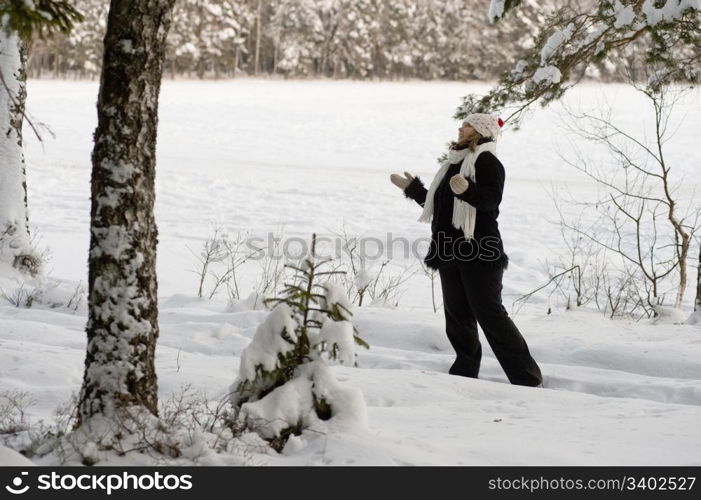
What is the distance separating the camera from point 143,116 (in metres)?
3.00

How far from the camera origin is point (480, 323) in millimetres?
5051

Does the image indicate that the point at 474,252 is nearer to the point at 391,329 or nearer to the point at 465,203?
the point at 465,203

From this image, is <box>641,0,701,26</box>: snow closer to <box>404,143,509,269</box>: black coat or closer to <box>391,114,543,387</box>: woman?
<box>391,114,543,387</box>: woman

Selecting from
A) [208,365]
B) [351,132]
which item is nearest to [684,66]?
[208,365]

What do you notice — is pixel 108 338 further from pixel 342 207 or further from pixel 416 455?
pixel 342 207

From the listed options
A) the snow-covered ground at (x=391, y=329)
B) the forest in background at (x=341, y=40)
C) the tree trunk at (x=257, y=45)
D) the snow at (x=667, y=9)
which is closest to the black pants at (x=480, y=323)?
the snow-covered ground at (x=391, y=329)

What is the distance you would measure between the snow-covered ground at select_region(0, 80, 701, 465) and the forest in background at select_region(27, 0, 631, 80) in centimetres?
2508

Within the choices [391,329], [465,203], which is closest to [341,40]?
[391,329]

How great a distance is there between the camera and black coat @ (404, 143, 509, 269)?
4859mm

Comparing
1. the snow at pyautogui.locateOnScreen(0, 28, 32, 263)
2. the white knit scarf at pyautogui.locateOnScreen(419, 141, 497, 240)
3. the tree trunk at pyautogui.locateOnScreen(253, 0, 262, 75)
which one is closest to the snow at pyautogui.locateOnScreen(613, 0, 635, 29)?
the white knit scarf at pyautogui.locateOnScreen(419, 141, 497, 240)

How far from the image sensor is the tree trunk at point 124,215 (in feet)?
9.73

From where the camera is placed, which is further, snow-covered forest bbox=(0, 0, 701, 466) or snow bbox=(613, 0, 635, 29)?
snow bbox=(613, 0, 635, 29)

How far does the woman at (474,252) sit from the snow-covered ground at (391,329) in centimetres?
27
